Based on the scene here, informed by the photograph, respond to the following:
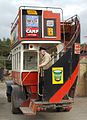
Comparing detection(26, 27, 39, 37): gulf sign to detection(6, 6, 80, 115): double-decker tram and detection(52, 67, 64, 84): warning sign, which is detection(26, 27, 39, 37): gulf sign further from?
detection(52, 67, 64, 84): warning sign

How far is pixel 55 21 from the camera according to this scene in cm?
1234

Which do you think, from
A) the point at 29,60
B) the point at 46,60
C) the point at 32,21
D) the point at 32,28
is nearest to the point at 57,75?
the point at 46,60

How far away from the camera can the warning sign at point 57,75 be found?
11.4 metres

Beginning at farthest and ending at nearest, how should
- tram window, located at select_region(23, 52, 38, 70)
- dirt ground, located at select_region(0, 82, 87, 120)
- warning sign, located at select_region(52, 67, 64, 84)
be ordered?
dirt ground, located at select_region(0, 82, 87, 120) → tram window, located at select_region(23, 52, 38, 70) → warning sign, located at select_region(52, 67, 64, 84)

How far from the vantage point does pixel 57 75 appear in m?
11.4

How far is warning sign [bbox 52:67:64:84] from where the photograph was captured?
11352 mm

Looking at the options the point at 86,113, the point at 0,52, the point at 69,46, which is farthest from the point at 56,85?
the point at 0,52

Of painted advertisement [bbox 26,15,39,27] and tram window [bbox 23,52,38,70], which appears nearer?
painted advertisement [bbox 26,15,39,27]

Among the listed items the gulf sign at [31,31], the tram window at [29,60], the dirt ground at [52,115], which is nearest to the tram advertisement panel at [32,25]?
the gulf sign at [31,31]

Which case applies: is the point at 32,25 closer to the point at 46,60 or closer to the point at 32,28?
the point at 32,28


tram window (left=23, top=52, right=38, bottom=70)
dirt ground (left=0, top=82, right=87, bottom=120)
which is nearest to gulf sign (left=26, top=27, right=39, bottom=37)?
tram window (left=23, top=52, right=38, bottom=70)

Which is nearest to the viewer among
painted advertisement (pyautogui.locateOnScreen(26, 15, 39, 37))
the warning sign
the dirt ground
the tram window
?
the warning sign

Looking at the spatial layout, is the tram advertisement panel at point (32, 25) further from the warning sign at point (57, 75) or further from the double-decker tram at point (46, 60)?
the warning sign at point (57, 75)

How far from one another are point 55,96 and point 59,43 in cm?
184
